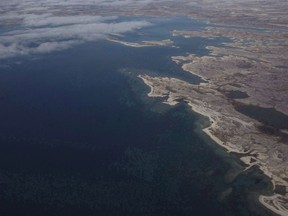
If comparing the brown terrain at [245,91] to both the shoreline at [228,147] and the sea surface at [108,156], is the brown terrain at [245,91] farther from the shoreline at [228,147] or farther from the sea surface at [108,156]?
the sea surface at [108,156]

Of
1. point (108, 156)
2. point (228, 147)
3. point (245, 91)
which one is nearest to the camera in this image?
point (108, 156)

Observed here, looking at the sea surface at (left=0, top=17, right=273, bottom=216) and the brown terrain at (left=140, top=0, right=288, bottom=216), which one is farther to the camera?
the brown terrain at (left=140, top=0, right=288, bottom=216)

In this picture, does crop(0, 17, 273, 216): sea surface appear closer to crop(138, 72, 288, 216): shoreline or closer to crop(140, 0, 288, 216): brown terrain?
crop(138, 72, 288, 216): shoreline

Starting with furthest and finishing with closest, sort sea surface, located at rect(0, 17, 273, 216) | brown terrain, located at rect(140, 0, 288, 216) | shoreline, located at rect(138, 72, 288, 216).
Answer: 1. brown terrain, located at rect(140, 0, 288, 216)
2. sea surface, located at rect(0, 17, 273, 216)
3. shoreline, located at rect(138, 72, 288, 216)

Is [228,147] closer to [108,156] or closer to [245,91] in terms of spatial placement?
[108,156]

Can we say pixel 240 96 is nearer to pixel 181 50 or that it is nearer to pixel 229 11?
pixel 181 50

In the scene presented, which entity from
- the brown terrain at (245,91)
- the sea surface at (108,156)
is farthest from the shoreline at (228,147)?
the sea surface at (108,156)

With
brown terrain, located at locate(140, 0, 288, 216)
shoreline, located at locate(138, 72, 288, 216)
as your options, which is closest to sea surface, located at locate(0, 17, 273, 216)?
shoreline, located at locate(138, 72, 288, 216)

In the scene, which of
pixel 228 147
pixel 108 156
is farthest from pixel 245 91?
pixel 108 156
